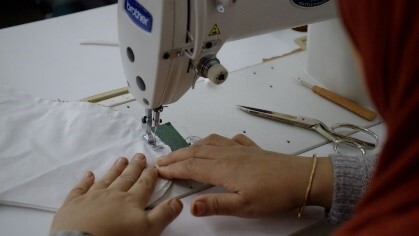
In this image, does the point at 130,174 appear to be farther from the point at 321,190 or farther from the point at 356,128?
the point at 356,128

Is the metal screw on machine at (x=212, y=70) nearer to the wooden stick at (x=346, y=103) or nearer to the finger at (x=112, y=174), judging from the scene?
the finger at (x=112, y=174)

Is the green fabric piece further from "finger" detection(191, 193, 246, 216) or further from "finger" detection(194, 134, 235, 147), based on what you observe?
"finger" detection(191, 193, 246, 216)

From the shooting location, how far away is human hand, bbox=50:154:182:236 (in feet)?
2.43

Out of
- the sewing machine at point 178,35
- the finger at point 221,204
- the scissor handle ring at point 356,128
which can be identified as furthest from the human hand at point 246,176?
the scissor handle ring at point 356,128

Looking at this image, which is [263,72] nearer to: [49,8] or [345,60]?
[345,60]

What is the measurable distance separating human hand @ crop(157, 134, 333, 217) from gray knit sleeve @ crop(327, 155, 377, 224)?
2 centimetres

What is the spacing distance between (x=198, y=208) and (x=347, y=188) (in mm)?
270

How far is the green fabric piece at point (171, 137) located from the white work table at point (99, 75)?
26 millimetres

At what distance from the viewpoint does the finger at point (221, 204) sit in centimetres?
80

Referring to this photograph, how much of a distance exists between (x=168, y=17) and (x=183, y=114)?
38cm

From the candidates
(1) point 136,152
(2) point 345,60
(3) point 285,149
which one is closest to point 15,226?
(1) point 136,152

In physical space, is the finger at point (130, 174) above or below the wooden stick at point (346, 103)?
below

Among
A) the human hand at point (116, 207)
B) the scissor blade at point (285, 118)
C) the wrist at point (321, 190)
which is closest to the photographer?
the human hand at point (116, 207)

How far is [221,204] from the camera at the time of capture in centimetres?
81
